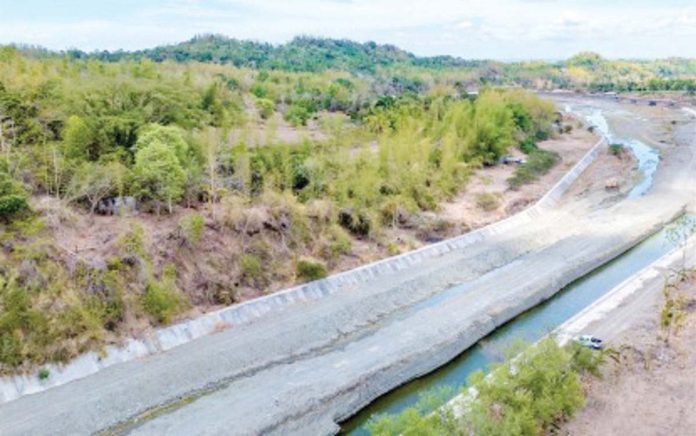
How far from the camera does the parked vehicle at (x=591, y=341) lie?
28.8m

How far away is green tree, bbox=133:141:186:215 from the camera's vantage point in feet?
120

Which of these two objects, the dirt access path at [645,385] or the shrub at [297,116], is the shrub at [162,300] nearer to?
the dirt access path at [645,385]

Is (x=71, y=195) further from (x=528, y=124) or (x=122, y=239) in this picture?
(x=528, y=124)

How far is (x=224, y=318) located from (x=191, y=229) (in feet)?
19.6

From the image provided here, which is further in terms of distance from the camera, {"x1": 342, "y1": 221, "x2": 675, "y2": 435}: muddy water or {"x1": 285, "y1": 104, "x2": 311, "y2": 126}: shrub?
{"x1": 285, "y1": 104, "x2": 311, "y2": 126}: shrub

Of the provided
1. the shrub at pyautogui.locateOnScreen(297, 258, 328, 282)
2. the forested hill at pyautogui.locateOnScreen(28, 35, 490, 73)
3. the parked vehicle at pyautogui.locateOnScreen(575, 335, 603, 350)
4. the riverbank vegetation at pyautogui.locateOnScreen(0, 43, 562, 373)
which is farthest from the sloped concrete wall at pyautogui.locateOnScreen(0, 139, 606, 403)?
the forested hill at pyautogui.locateOnScreen(28, 35, 490, 73)

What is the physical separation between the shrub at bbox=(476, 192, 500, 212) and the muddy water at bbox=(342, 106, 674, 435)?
36.3 feet

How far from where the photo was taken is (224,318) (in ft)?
103

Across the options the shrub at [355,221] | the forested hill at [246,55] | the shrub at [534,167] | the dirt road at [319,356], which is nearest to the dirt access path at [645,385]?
the dirt road at [319,356]

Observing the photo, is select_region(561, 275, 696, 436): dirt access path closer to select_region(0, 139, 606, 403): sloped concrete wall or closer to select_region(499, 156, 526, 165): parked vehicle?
select_region(0, 139, 606, 403): sloped concrete wall

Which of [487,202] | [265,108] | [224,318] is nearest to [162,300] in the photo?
[224,318]

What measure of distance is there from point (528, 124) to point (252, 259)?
5934 cm

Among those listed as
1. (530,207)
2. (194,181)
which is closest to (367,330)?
(194,181)

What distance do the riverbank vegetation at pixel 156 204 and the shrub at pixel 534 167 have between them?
7604 mm
